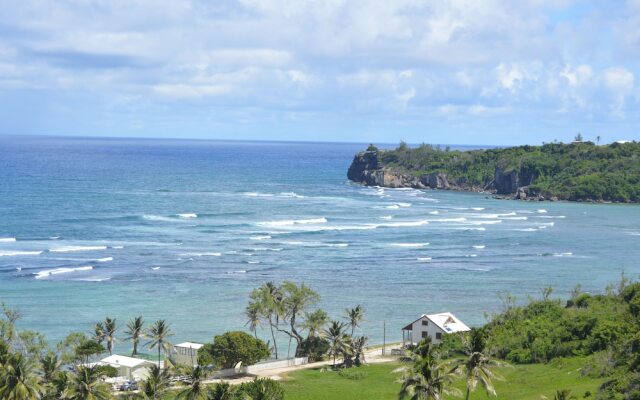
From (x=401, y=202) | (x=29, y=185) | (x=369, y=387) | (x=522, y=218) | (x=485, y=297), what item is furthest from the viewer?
(x=29, y=185)

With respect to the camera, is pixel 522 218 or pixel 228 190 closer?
pixel 522 218

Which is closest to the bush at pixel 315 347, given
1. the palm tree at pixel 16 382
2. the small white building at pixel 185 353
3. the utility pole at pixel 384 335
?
the utility pole at pixel 384 335

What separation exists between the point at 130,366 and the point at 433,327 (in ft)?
76.7

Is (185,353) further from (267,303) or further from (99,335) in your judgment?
(267,303)

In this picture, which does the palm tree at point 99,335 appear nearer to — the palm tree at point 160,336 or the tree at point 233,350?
the palm tree at point 160,336

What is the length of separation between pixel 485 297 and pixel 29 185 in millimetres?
129833

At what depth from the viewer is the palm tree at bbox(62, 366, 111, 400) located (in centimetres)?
4162

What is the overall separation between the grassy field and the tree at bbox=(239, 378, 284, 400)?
475 cm

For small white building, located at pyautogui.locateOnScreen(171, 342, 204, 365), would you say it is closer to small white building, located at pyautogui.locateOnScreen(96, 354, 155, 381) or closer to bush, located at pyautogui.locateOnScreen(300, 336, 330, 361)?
small white building, located at pyautogui.locateOnScreen(96, 354, 155, 381)

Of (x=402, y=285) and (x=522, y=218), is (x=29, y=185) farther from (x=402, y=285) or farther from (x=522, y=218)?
(x=402, y=285)

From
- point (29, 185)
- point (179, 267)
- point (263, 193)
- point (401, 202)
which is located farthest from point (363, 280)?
point (29, 185)

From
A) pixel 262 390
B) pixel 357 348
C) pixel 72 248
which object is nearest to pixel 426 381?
pixel 262 390

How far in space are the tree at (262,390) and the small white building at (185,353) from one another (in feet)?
40.9

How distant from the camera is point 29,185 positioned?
189 metres
